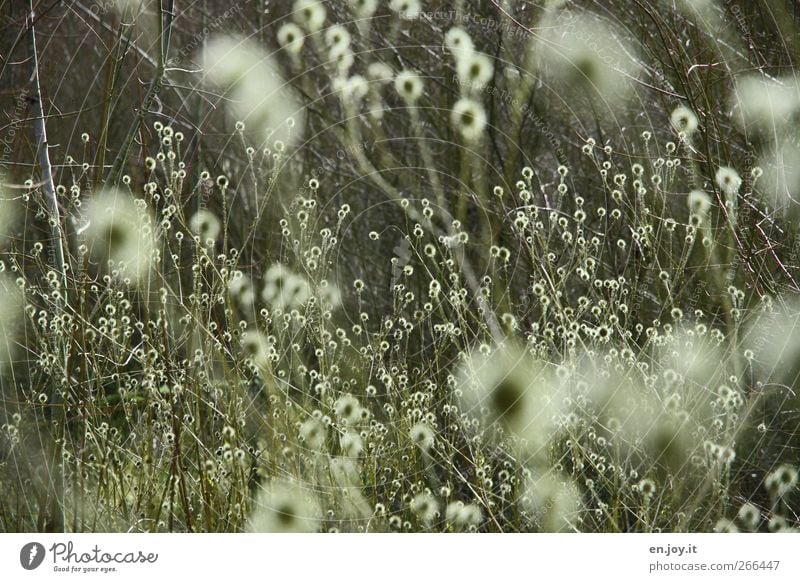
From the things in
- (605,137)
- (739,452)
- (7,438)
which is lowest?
(739,452)

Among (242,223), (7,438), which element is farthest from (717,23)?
(7,438)

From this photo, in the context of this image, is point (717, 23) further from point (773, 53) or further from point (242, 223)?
point (242, 223)

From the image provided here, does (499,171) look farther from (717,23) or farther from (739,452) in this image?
(739,452)

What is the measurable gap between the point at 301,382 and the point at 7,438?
0.64m

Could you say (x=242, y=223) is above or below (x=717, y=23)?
below

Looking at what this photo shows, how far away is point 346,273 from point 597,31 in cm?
79

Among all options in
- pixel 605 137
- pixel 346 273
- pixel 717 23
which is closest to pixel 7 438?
pixel 346 273

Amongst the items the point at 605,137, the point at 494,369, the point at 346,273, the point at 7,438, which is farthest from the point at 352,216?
the point at 7,438

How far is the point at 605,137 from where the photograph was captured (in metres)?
2.02

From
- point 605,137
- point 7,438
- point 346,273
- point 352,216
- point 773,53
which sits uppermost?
point 773,53

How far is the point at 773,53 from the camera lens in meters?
2.00

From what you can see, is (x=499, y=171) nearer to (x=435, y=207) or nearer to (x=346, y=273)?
(x=435, y=207)

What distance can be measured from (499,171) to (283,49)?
22.2 inches

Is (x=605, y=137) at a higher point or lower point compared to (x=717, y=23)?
lower
